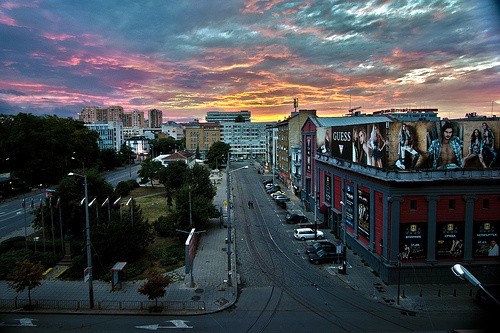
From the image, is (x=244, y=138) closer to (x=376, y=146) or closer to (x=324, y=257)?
(x=324, y=257)

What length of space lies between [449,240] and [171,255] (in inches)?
828

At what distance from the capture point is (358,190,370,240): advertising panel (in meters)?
27.3

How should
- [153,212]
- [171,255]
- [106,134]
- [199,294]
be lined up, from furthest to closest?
[106,134] → [153,212] → [171,255] → [199,294]

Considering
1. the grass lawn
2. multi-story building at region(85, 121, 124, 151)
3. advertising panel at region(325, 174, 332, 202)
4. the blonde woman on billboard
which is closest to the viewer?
the blonde woman on billboard

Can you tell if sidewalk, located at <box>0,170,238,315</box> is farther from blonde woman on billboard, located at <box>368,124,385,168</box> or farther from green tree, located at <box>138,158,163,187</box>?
green tree, located at <box>138,158,163,187</box>

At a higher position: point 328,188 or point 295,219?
point 328,188

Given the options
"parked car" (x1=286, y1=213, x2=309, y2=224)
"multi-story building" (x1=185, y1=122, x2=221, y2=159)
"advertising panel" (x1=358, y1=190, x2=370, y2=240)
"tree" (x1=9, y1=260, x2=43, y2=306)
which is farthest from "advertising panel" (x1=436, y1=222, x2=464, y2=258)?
"multi-story building" (x1=185, y1=122, x2=221, y2=159)

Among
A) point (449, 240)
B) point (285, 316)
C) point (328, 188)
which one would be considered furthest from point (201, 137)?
point (285, 316)

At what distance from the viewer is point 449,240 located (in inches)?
946

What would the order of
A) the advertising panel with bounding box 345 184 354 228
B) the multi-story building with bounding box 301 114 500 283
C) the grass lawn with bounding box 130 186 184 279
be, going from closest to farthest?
the multi-story building with bounding box 301 114 500 283
the grass lawn with bounding box 130 186 184 279
the advertising panel with bounding box 345 184 354 228

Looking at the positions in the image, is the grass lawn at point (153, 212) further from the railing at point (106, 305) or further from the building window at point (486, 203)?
the building window at point (486, 203)

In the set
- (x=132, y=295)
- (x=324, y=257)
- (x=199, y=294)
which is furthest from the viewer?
(x=324, y=257)

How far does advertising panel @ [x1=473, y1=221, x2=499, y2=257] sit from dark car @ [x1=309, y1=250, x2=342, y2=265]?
9630 mm

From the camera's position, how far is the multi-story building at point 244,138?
489 ft
